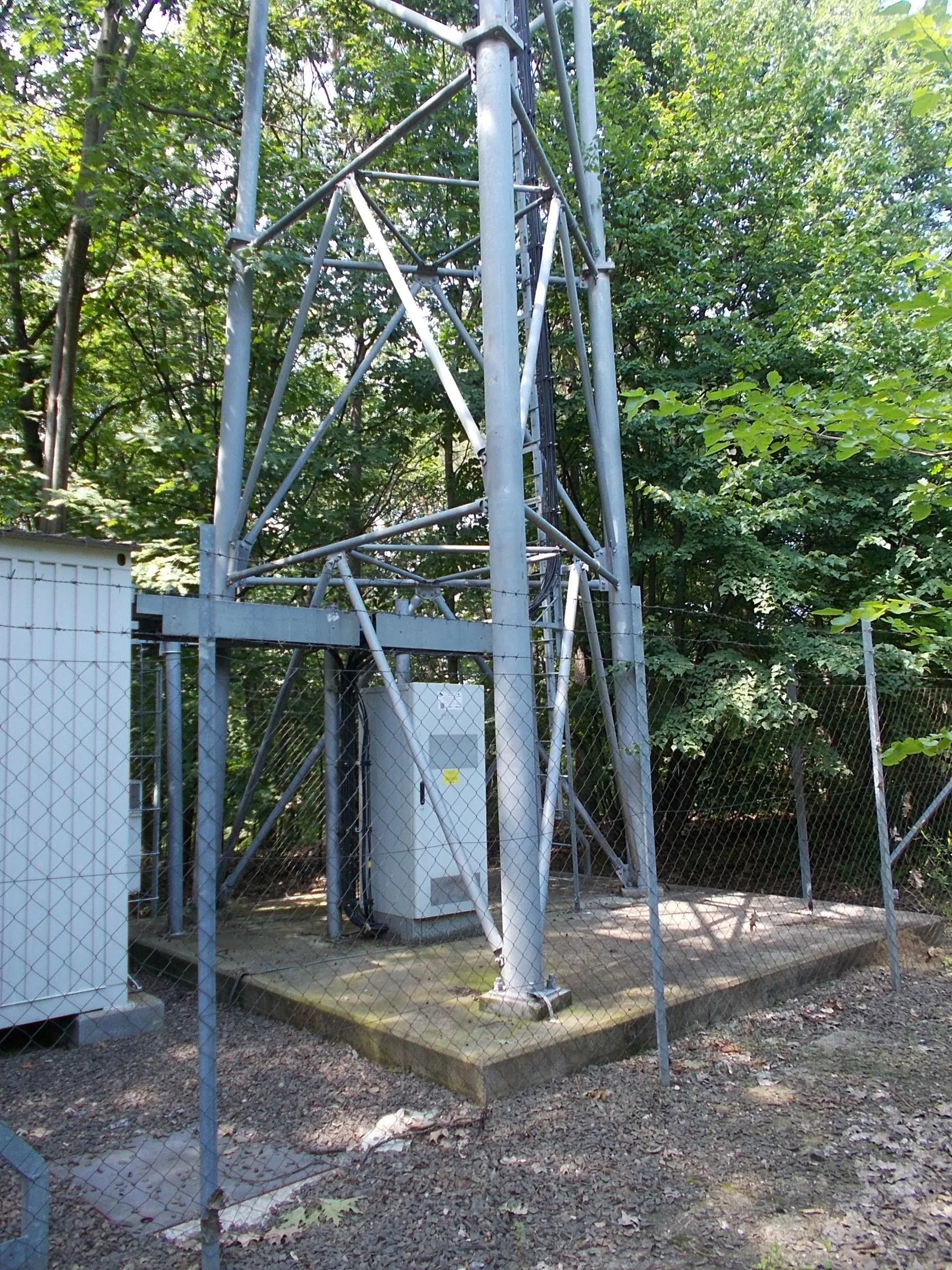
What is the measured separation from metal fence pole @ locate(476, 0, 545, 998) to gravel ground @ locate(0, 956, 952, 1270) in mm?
925

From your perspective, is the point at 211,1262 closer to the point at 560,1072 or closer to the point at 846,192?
the point at 560,1072

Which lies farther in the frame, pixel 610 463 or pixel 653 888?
pixel 610 463

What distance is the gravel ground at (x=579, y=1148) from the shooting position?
309cm

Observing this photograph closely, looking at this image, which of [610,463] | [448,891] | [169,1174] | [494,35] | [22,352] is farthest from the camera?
[22,352]

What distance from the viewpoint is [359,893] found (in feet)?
24.0

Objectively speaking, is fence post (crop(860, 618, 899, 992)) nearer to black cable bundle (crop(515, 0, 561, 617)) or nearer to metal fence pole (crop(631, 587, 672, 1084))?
metal fence pole (crop(631, 587, 672, 1084))

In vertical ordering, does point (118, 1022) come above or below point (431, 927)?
below

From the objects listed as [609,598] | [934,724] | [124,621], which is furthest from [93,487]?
[934,724]

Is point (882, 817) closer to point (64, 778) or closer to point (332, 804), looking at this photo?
point (332, 804)

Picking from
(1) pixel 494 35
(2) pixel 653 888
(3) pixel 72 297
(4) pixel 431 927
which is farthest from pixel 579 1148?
(3) pixel 72 297

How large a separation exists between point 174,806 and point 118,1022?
185cm

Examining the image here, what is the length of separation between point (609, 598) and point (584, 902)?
287cm

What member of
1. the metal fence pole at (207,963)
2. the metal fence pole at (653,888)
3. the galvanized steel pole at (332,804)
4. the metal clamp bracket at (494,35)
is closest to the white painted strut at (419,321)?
the metal clamp bracket at (494,35)

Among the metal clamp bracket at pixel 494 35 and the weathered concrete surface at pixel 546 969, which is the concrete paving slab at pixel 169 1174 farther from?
the metal clamp bracket at pixel 494 35
